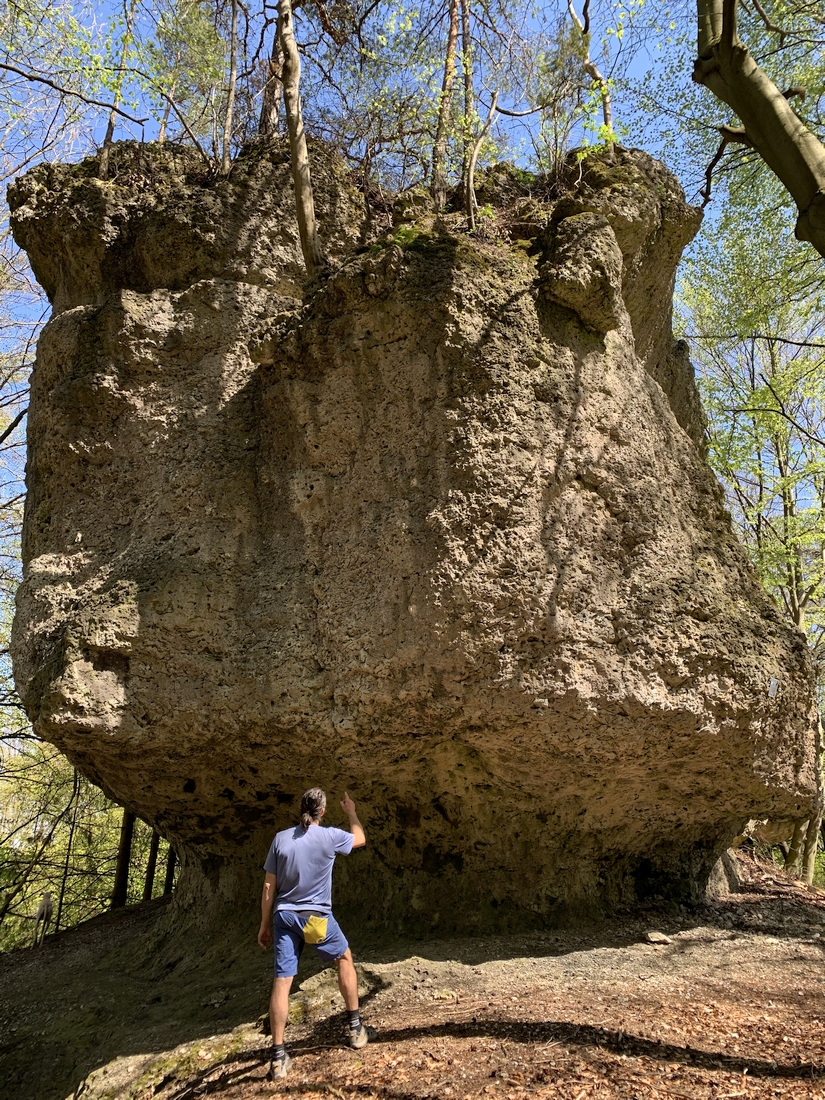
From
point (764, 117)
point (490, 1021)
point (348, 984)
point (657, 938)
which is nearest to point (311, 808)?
point (348, 984)

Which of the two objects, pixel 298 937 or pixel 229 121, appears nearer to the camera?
pixel 298 937

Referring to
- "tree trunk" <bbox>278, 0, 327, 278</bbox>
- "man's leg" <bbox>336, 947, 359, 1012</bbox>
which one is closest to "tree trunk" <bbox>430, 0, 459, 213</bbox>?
"tree trunk" <bbox>278, 0, 327, 278</bbox>

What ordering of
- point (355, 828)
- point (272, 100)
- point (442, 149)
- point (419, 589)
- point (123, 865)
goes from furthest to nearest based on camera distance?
point (123, 865) < point (272, 100) < point (442, 149) < point (419, 589) < point (355, 828)

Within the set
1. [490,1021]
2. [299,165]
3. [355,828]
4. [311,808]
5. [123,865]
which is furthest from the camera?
[123,865]

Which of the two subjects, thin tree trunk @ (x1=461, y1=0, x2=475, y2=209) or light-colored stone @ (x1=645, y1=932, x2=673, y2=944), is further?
thin tree trunk @ (x1=461, y1=0, x2=475, y2=209)

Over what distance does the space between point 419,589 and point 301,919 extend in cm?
197

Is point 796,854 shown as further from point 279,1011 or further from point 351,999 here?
point 279,1011

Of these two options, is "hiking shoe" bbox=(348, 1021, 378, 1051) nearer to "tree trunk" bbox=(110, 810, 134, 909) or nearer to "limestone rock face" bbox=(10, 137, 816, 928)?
A: "limestone rock face" bbox=(10, 137, 816, 928)

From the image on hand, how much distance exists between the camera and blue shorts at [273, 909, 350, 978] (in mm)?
3693

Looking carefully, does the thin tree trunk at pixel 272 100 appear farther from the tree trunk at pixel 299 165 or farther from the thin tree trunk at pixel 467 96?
the thin tree trunk at pixel 467 96

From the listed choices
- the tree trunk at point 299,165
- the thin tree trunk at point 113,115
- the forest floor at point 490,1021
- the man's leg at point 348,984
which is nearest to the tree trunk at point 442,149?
the tree trunk at point 299,165

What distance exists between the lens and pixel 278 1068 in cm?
364

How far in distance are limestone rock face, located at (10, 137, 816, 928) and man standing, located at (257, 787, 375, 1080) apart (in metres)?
1.04

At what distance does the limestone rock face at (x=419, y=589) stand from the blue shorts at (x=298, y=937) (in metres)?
1.29
